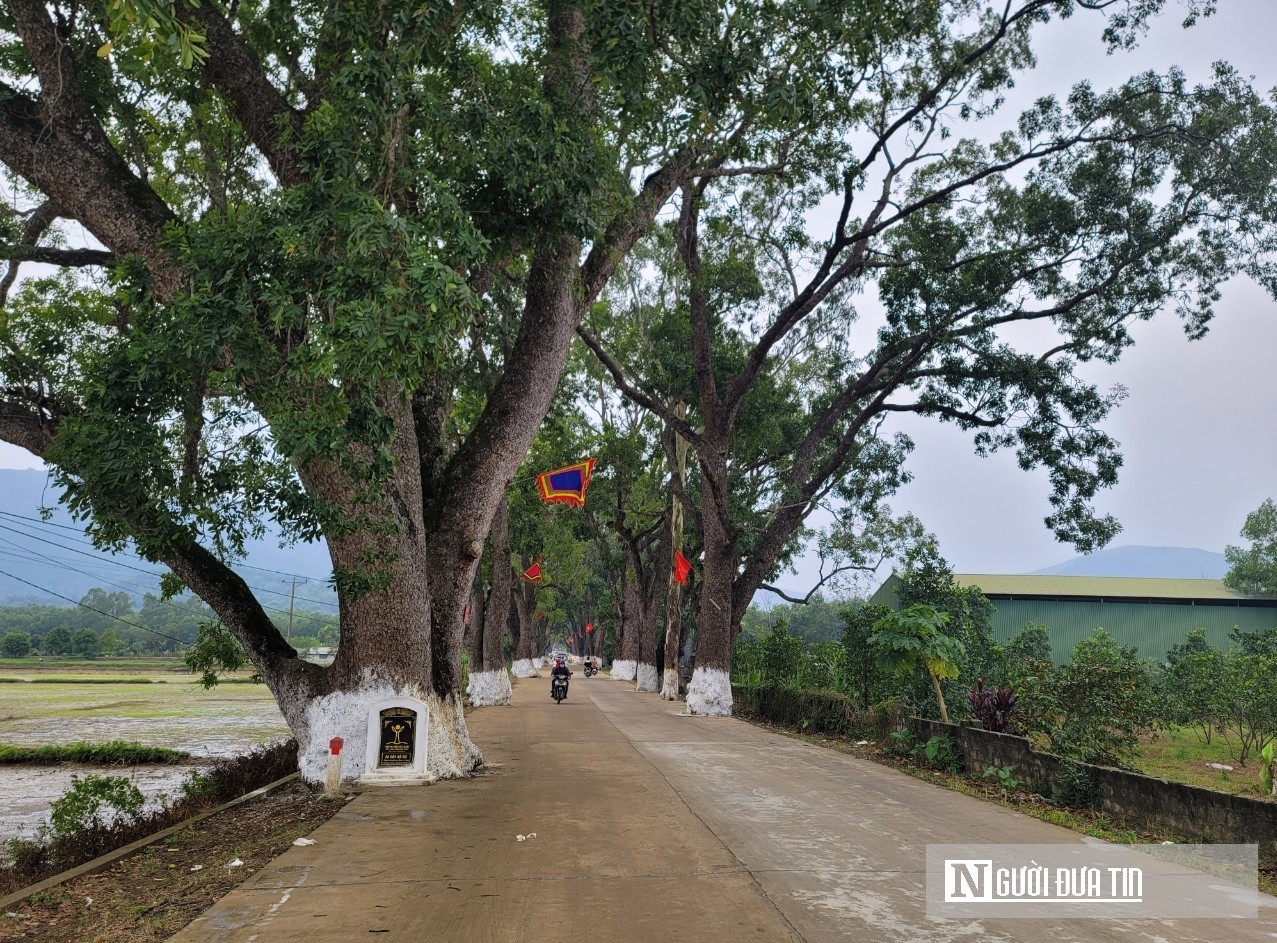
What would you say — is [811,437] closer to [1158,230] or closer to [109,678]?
[1158,230]

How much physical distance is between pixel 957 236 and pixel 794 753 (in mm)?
11047

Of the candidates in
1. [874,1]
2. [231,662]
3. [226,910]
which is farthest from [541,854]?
[874,1]

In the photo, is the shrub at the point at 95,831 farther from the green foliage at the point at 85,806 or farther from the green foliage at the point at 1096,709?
the green foliage at the point at 1096,709

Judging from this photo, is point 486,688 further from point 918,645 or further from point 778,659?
point 918,645

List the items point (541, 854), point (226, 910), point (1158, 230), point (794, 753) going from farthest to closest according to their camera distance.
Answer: point (1158, 230), point (794, 753), point (541, 854), point (226, 910)

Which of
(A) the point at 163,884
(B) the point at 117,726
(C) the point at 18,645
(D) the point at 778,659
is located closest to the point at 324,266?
(A) the point at 163,884

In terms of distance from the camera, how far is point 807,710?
19.0 m

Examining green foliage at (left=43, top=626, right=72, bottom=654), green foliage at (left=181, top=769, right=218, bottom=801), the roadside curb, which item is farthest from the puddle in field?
green foliage at (left=43, top=626, right=72, bottom=654)

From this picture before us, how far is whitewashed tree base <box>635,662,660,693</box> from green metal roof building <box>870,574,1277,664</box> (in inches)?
351

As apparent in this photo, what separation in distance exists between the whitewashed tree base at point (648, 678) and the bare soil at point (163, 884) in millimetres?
26105

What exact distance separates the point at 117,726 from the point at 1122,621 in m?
34.2

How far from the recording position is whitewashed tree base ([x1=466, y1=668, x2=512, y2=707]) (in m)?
25.3

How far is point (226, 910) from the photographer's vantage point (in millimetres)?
5496

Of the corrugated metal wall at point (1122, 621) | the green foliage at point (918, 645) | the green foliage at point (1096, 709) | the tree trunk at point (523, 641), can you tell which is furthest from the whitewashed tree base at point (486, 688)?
the corrugated metal wall at point (1122, 621)
